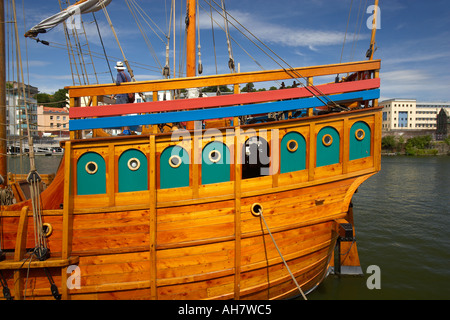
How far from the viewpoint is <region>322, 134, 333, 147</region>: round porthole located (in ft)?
14.6

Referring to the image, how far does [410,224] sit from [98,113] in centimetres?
1129

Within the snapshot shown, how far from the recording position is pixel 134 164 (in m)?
4.04

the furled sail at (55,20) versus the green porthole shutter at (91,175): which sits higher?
the furled sail at (55,20)

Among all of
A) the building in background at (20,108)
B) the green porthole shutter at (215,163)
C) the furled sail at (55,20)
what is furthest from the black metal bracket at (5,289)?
the furled sail at (55,20)

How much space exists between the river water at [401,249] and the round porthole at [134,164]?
3938 mm

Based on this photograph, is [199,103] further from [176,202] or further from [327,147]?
[327,147]

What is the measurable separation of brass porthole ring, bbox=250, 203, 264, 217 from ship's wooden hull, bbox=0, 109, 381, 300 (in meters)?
0.06

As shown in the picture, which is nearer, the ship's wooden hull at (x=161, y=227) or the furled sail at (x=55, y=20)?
the ship's wooden hull at (x=161, y=227)

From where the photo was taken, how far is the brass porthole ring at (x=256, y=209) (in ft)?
13.5

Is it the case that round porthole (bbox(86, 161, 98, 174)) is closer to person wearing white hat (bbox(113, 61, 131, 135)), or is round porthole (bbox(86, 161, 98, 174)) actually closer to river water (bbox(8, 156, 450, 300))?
person wearing white hat (bbox(113, 61, 131, 135))

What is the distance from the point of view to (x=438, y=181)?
19.8m

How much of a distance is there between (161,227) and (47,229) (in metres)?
1.73

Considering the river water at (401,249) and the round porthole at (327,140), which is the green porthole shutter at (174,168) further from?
the river water at (401,249)

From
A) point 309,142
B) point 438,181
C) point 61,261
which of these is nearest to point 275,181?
point 309,142
